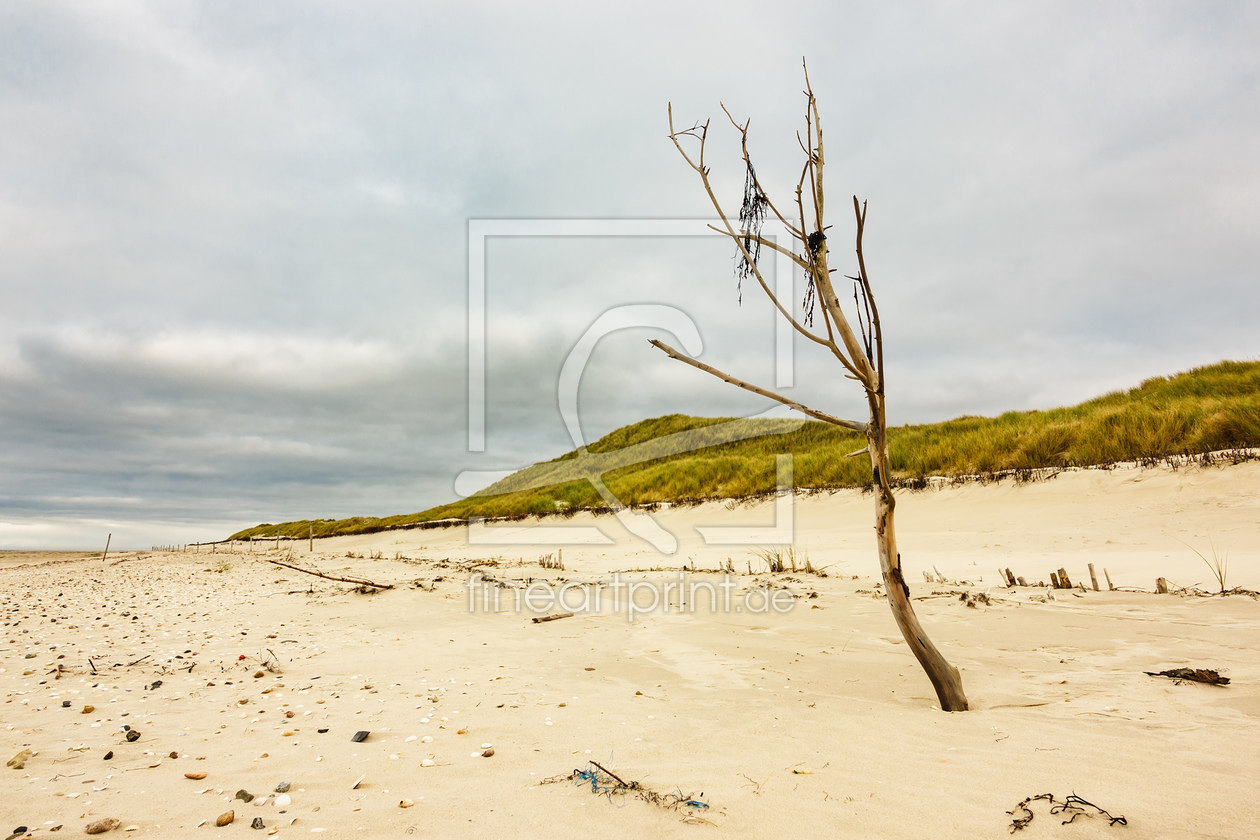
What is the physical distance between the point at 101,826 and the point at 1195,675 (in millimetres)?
5990

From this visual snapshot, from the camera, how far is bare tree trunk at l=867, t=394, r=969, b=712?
352 centimetres

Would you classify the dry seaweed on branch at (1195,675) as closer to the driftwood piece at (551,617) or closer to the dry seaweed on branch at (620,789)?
the dry seaweed on branch at (620,789)

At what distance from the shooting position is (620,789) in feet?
9.19

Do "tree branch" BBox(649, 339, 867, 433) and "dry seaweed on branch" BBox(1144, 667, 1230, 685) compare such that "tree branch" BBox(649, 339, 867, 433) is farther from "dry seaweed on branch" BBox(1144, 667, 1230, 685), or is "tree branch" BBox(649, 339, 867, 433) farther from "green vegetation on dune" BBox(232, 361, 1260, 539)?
"green vegetation on dune" BBox(232, 361, 1260, 539)

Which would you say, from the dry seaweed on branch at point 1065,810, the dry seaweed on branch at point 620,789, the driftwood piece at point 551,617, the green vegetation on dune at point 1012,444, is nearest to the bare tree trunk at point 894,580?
the dry seaweed on branch at point 1065,810

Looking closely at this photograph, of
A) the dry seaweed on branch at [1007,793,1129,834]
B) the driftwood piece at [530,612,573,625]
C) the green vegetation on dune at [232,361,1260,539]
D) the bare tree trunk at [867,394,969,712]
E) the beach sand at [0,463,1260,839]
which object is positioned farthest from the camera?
the green vegetation on dune at [232,361,1260,539]

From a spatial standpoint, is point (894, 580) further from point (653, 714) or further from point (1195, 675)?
point (1195, 675)

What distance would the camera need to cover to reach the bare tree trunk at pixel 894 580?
3.52 metres

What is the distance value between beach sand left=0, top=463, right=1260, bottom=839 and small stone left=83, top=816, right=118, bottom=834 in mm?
58

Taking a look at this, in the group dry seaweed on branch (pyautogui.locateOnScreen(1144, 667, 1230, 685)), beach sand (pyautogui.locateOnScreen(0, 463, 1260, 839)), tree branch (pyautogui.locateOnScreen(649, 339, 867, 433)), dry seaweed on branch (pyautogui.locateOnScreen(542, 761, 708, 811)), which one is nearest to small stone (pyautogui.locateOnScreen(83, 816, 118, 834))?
beach sand (pyautogui.locateOnScreen(0, 463, 1260, 839))

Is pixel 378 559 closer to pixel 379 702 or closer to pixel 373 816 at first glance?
pixel 379 702

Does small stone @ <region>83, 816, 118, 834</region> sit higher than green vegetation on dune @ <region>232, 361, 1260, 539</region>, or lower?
lower

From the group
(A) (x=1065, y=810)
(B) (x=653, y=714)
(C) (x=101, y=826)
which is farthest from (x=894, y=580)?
(C) (x=101, y=826)

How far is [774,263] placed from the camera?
4984 millimetres
